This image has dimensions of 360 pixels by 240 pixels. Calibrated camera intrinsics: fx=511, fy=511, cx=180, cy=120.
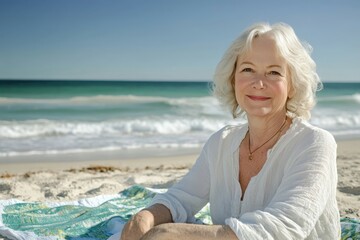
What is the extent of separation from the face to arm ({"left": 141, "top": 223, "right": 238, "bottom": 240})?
0.70 metres

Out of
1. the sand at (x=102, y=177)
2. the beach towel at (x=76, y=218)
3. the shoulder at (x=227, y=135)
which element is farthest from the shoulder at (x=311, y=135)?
the sand at (x=102, y=177)

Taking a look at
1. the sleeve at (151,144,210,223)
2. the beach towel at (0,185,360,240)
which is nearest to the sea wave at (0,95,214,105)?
the beach towel at (0,185,360,240)

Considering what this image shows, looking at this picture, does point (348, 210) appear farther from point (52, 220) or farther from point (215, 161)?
point (52, 220)

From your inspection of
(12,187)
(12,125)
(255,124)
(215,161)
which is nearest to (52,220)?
(12,187)

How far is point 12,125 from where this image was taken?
45.2 ft

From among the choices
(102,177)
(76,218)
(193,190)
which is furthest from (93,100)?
(193,190)

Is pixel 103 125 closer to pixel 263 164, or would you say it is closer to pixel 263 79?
pixel 263 164

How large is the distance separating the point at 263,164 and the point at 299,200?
465mm

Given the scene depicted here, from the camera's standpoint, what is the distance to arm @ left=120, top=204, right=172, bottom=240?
2.58m

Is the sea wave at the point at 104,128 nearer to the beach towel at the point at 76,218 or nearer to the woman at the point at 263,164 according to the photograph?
the beach towel at the point at 76,218

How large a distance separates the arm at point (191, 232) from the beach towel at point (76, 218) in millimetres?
1130

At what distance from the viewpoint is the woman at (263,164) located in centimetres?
228

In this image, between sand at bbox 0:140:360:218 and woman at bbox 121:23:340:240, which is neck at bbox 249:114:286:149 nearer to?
woman at bbox 121:23:340:240

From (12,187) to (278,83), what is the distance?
3.69 meters
